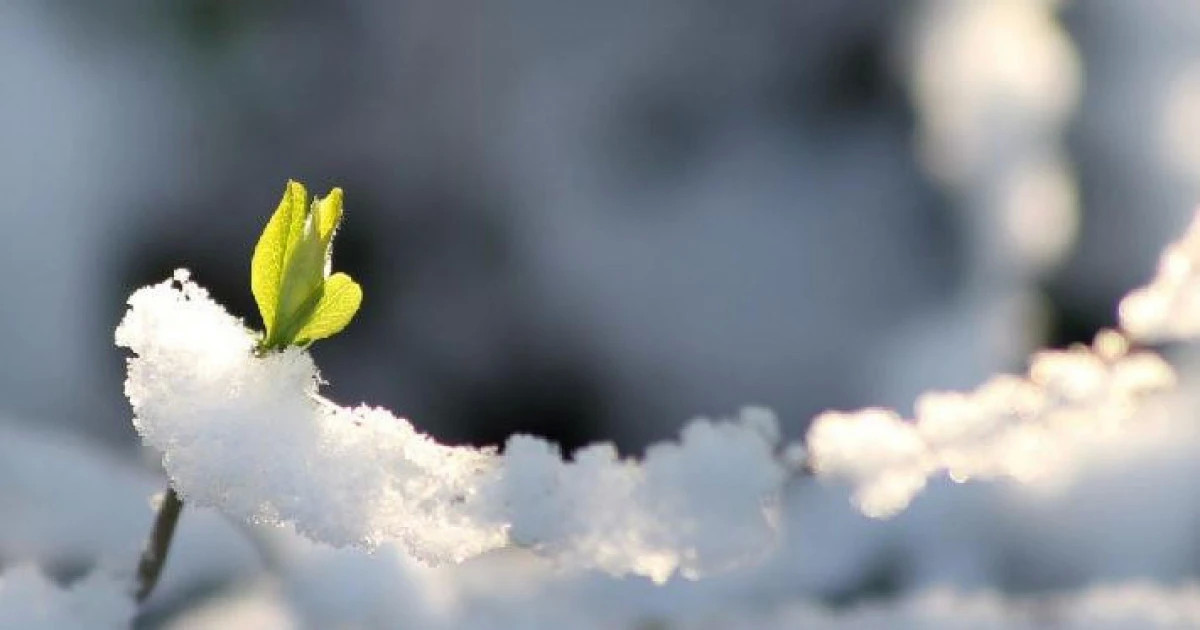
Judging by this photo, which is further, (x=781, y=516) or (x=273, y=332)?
(x=781, y=516)

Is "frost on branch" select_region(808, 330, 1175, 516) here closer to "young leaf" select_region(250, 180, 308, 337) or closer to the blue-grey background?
the blue-grey background

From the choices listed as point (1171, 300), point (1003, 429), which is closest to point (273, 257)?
point (1003, 429)

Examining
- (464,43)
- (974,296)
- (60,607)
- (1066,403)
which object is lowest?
(60,607)

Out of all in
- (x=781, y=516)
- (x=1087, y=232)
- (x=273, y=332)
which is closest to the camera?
(x=273, y=332)

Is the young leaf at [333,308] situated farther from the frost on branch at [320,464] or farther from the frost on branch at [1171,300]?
the frost on branch at [1171,300]

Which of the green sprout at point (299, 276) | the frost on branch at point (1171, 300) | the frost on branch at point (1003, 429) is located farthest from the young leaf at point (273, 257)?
the frost on branch at point (1171, 300)

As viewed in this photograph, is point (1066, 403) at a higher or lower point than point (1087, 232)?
lower

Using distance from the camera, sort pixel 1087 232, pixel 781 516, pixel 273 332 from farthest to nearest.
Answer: pixel 1087 232
pixel 781 516
pixel 273 332

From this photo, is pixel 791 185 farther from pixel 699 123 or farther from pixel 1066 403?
pixel 1066 403

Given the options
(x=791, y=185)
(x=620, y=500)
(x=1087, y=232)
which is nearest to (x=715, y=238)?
(x=791, y=185)
